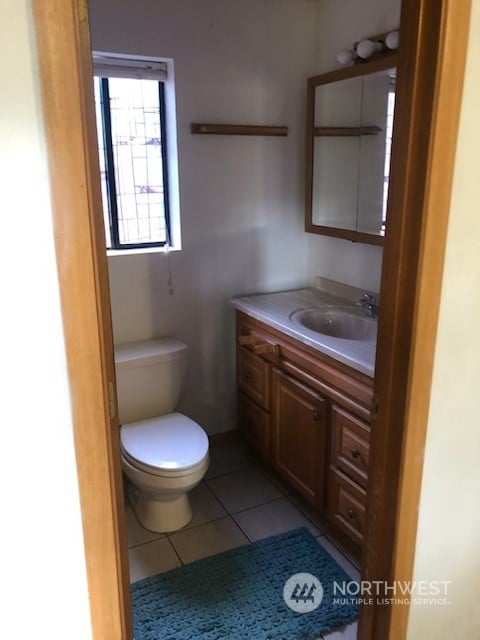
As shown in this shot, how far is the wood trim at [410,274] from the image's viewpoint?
3.55 feet

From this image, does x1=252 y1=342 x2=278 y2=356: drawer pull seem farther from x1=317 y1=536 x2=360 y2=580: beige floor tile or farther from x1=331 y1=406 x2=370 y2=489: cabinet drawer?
x1=317 y1=536 x2=360 y2=580: beige floor tile

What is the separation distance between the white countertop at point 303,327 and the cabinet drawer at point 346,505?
48cm

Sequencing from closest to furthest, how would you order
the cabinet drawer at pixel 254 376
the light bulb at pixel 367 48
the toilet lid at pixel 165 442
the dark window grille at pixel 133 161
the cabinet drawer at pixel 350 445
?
1. the cabinet drawer at pixel 350 445
2. the toilet lid at pixel 165 442
3. the light bulb at pixel 367 48
4. the dark window grille at pixel 133 161
5. the cabinet drawer at pixel 254 376

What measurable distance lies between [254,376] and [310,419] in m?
0.52

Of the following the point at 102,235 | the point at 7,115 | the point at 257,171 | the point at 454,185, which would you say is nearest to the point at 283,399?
the point at 257,171

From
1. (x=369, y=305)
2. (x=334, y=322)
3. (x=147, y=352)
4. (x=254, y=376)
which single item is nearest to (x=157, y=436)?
(x=147, y=352)

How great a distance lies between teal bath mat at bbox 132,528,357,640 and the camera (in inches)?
72.2

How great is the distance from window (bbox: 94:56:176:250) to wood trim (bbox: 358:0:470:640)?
62.3 inches

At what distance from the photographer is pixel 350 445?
6.53 ft

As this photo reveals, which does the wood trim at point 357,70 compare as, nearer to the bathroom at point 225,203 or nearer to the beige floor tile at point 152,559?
the bathroom at point 225,203

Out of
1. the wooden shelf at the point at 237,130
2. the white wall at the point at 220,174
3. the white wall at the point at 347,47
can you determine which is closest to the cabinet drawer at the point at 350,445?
the white wall at the point at 347,47

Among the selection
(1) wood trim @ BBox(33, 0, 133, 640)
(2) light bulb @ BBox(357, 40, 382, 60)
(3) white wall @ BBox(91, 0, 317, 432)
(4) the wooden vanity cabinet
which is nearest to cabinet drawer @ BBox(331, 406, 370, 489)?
(4) the wooden vanity cabinet

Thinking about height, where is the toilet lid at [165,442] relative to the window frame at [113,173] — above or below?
below

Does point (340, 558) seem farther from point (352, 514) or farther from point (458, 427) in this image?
point (458, 427)
